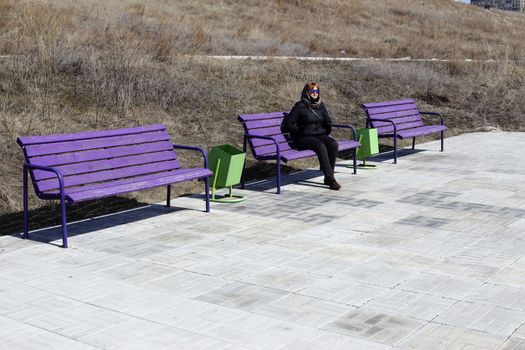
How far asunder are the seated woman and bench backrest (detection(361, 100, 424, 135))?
6.54 feet

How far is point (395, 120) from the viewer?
41.9 ft

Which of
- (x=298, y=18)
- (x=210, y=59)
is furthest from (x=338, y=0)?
(x=210, y=59)

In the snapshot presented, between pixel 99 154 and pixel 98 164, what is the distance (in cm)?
10

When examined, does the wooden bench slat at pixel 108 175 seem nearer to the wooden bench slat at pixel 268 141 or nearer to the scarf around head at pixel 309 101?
the wooden bench slat at pixel 268 141

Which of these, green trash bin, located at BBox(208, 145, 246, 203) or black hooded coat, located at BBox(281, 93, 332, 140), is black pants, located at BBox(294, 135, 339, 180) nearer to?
black hooded coat, located at BBox(281, 93, 332, 140)

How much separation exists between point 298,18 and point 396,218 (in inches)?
1048

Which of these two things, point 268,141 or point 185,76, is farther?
point 185,76

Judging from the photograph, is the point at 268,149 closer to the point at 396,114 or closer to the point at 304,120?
the point at 304,120

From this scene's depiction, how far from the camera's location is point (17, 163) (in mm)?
10086

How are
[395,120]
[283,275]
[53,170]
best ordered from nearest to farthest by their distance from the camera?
[283,275] < [53,170] < [395,120]

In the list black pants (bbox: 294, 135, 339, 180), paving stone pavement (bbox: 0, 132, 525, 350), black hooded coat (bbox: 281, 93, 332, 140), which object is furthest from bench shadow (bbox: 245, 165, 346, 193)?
black hooded coat (bbox: 281, 93, 332, 140)

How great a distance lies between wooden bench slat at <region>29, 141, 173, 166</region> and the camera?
739 cm

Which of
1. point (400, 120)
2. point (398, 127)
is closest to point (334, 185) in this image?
point (398, 127)

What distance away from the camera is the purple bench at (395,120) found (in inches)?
480
